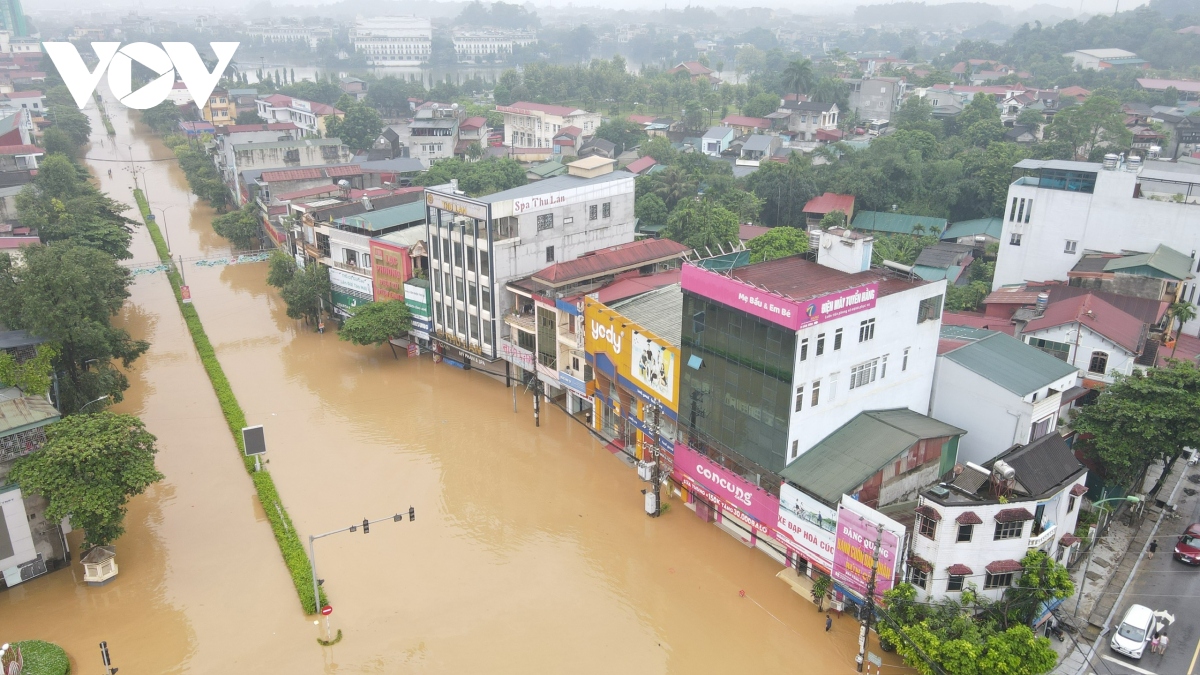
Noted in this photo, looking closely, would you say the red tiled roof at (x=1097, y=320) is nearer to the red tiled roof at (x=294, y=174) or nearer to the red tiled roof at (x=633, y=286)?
the red tiled roof at (x=633, y=286)

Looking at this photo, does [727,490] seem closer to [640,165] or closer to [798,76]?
[640,165]

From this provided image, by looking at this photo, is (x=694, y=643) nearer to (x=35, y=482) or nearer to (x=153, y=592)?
(x=153, y=592)

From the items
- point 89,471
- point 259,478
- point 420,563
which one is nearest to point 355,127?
point 259,478

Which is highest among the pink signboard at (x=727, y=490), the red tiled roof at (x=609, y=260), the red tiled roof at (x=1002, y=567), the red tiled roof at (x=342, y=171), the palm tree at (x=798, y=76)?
the palm tree at (x=798, y=76)

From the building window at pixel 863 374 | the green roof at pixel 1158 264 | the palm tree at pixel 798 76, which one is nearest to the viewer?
the building window at pixel 863 374

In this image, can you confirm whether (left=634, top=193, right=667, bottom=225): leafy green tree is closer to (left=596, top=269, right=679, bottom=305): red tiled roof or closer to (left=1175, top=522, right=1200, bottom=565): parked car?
(left=596, top=269, right=679, bottom=305): red tiled roof

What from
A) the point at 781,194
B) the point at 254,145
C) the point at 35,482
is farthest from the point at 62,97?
the point at 35,482

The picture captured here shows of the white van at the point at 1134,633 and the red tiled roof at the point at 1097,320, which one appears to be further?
the red tiled roof at the point at 1097,320

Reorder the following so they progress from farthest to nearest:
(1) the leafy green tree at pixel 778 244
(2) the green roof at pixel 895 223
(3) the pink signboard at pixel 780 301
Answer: (2) the green roof at pixel 895 223, (1) the leafy green tree at pixel 778 244, (3) the pink signboard at pixel 780 301

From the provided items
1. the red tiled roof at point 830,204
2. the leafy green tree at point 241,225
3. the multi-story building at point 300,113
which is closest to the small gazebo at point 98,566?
the leafy green tree at point 241,225
